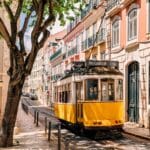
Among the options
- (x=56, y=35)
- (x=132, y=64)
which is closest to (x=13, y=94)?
(x=132, y=64)

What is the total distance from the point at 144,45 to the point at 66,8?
10520 millimetres

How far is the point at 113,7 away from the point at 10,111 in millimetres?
18254

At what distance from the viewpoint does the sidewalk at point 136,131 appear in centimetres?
2105

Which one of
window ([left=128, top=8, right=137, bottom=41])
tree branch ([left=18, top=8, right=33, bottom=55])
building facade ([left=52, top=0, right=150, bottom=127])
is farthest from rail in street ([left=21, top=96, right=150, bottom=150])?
window ([left=128, top=8, right=137, bottom=41])

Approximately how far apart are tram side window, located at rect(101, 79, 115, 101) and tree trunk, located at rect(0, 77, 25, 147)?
5.23 metres

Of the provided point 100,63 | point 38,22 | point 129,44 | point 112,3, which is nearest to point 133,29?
point 129,44

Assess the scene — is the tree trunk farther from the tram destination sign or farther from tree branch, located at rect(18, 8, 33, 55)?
the tram destination sign

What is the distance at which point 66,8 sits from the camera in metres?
16.8

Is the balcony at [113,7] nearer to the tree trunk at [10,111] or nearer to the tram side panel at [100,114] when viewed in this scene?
the tram side panel at [100,114]

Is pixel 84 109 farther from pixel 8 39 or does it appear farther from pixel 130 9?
pixel 130 9

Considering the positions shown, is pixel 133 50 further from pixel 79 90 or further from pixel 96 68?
pixel 79 90

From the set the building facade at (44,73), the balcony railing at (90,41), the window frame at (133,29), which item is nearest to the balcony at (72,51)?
the balcony railing at (90,41)

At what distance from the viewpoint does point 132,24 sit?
95.2 ft

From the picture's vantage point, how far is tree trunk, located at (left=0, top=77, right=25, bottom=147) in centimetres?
1569
